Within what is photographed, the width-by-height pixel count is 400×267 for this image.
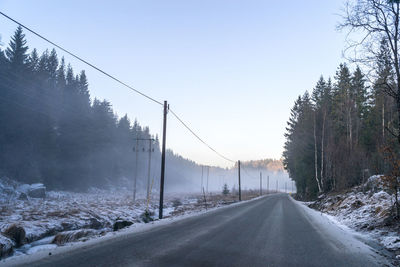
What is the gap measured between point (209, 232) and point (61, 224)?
8.06m

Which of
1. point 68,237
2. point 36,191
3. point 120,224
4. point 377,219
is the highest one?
point 377,219

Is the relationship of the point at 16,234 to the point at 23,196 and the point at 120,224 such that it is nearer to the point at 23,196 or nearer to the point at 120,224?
the point at 120,224

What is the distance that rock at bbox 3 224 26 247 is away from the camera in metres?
9.28

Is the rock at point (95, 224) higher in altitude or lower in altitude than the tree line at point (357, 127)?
lower

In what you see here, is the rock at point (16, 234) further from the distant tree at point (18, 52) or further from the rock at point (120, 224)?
the distant tree at point (18, 52)

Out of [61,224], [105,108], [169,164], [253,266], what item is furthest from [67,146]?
[169,164]

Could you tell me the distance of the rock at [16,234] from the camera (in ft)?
30.5

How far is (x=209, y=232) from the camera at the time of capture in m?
9.63

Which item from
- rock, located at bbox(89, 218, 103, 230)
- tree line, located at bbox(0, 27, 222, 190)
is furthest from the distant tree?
rock, located at bbox(89, 218, 103, 230)

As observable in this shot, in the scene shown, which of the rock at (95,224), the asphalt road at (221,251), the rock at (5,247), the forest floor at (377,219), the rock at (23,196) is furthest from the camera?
the rock at (23,196)

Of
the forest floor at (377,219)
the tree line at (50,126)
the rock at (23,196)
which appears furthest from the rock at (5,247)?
the tree line at (50,126)

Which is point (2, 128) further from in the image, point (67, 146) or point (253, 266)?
point (253, 266)

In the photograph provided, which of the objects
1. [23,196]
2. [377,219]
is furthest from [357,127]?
[23,196]

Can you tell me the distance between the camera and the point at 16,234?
955 centimetres
